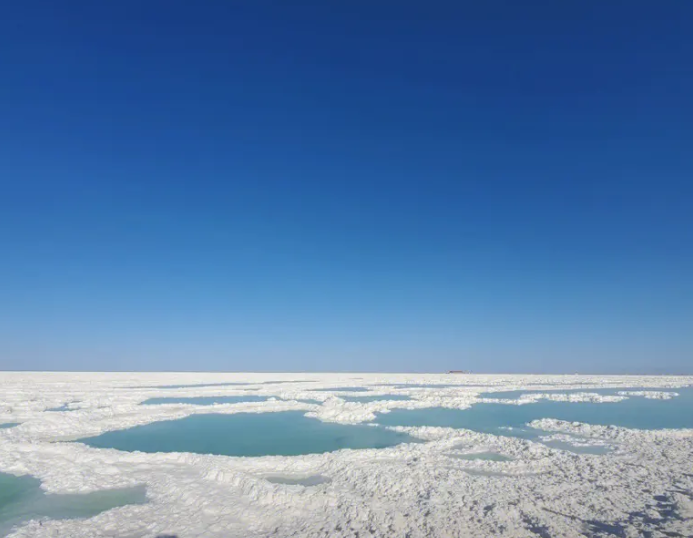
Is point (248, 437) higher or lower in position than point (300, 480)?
lower

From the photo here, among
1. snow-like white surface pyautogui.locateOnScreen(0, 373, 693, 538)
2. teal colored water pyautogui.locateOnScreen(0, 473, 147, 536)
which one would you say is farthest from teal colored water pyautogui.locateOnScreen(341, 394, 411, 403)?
teal colored water pyautogui.locateOnScreen(0, 473, 147, 536)

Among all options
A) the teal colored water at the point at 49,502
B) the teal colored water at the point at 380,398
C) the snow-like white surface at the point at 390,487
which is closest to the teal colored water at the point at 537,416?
the snow-like white surface at the point at 390,487

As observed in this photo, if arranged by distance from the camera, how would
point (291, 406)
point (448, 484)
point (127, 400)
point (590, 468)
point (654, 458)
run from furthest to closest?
1. point (127, 400)
2. point (291, 406)
3. point (654, 458)
4. point (590, 468)
5. point (448, 484)

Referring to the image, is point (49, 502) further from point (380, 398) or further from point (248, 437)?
point (380, 398)

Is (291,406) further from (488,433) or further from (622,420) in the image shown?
(622,420)

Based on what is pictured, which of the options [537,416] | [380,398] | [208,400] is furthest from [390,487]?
[208,400]

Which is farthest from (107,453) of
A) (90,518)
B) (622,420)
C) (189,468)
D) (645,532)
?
(622,420)

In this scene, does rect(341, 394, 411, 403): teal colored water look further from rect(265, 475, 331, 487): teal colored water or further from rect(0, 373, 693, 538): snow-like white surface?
rect(265, 475, 331, 487): teal colored water

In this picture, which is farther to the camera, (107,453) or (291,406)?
(291,406)
